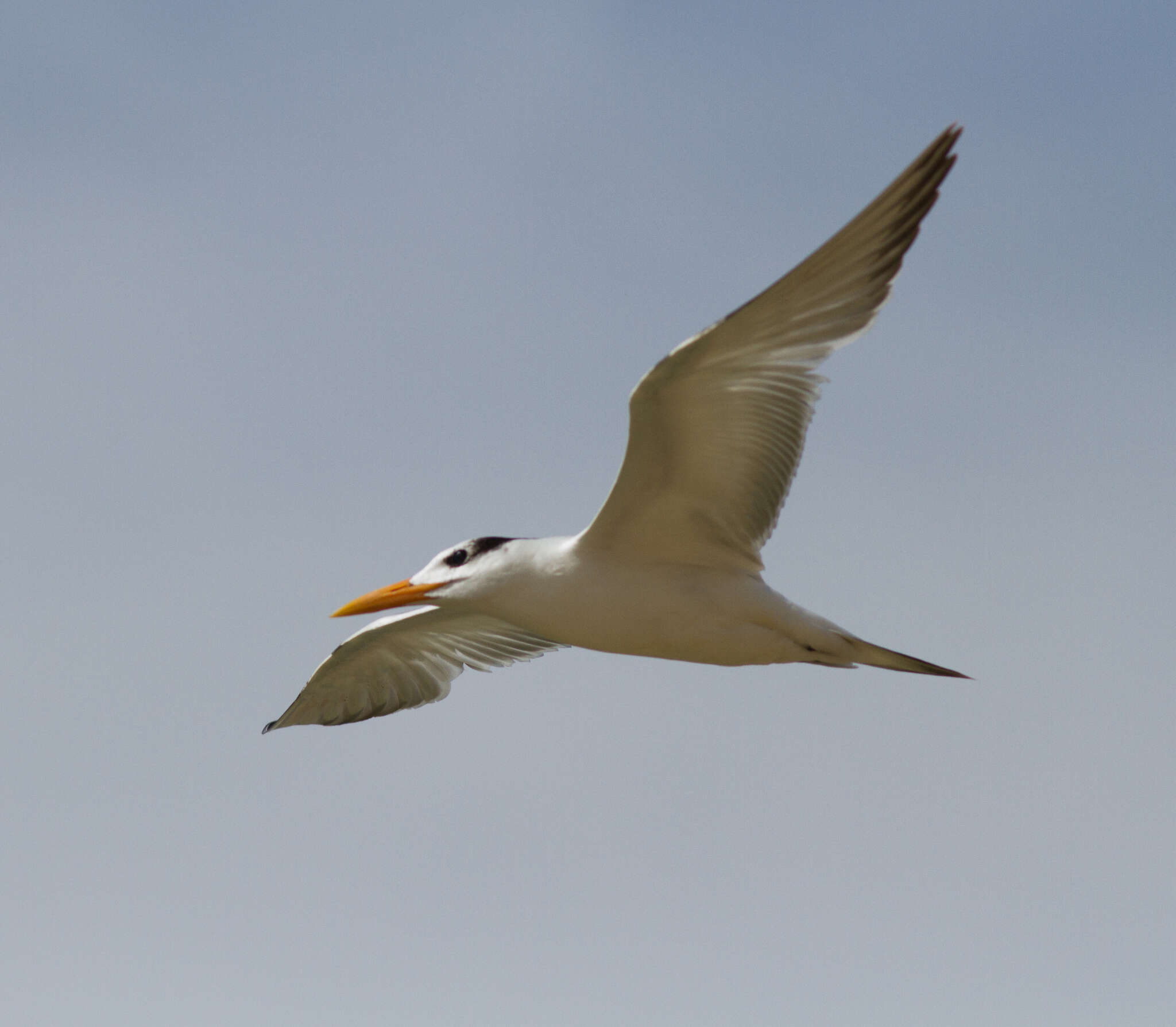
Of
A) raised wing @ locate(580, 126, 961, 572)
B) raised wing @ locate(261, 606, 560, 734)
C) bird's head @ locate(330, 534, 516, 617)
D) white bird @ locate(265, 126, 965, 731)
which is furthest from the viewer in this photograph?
raised wing @ locate(261, 606, 560, 734)

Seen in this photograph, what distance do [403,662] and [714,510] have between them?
12.9ft

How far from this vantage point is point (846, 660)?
933cm

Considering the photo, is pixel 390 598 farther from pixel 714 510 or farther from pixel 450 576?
pixel 714 510

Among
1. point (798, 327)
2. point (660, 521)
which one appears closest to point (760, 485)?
point (660, 521)

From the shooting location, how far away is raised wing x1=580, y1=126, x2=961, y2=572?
7980 mm

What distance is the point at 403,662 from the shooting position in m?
12.2

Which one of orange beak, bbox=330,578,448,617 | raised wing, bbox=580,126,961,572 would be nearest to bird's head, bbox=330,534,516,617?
orange beak, bbox=330,578,448,617

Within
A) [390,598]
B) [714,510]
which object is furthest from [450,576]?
[714,510]

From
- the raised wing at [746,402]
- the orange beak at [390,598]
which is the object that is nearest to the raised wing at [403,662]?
the orange beak at [390,598]

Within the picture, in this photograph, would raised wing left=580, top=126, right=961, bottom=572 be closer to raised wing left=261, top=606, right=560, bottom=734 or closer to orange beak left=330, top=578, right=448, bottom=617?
orange beak left=330, top=578, right=448, bottom=617

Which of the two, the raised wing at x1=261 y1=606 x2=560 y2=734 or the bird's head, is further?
the raised wing at x1=261 y1=606 x2=560 y2=734

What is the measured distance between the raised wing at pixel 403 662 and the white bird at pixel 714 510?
1247mm

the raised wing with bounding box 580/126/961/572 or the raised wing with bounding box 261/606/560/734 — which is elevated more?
the raised wing with bounding box 580/126/961/572

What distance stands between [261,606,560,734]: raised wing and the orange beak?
3.07ft
